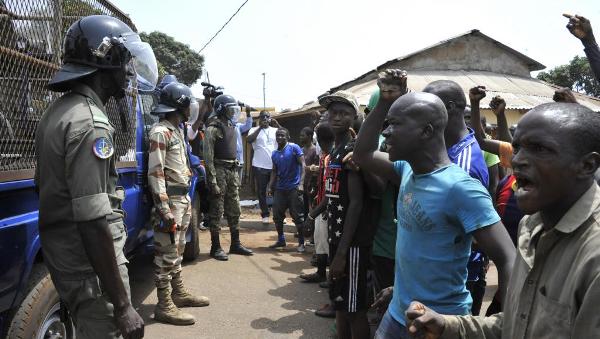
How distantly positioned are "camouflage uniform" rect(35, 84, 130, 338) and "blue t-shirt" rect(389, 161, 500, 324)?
1.27m

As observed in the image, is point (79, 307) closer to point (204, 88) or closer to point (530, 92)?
point (204, 88)

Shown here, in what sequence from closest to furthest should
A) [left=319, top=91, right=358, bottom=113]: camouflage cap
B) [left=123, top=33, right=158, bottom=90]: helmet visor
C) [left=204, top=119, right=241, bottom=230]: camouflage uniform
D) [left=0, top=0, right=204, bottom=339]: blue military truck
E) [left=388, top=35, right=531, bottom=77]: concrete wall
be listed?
[left=0, top=0, right=204, bottom=339]: blue military truck
[left=319, top=91, right=358, bottom=113]: camouflage cap
[left=123, top=33, right=158, bottom=90]: helmet visor
[left=204, top=119, right=241, bottom=230]: camouflage uniform
[left=388, top=35, right=531, bottom=77]: concrete wall

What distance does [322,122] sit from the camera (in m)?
5.13

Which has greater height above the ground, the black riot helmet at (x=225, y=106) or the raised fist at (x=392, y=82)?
the black riot helmet at (x=225, y=106)

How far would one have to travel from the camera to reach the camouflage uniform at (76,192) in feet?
6.05

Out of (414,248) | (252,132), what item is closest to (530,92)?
(252,132)

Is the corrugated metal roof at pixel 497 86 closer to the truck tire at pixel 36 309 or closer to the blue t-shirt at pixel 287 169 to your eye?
the blue t-shirt at pixel 287 169

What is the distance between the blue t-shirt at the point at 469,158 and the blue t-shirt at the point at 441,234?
0.59 meters

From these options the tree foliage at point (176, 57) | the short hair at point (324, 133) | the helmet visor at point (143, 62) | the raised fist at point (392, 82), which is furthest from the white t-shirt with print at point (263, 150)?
the tree foliage at point (176, 57)

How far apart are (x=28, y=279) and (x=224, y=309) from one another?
232cm

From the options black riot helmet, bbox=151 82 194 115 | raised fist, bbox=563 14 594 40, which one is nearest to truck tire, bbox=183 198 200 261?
black riot helmet, bbox=151 82 194 115

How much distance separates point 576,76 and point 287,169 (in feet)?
70.2

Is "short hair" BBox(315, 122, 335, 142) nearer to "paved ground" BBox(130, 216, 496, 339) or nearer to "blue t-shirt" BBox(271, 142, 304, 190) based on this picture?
"paved ground" BBox(130, 216, 496, 339)

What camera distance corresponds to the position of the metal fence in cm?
262
